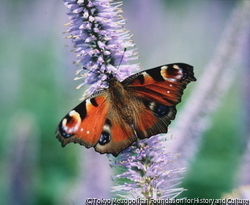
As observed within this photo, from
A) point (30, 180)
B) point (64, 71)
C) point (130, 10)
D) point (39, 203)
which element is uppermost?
point (130, 10)

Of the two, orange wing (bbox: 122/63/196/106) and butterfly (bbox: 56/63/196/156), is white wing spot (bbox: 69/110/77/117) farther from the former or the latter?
orange wing (bbox: 122/63/196/106)

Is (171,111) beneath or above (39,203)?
above

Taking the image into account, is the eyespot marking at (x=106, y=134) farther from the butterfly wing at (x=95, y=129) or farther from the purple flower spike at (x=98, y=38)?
the purple flower spike at (x=98, y=38)

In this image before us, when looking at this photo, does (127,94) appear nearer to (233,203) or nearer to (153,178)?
(153,178)

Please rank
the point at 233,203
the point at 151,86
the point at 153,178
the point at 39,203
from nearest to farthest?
the point at 233,203, the point at 153,178, the point at 151,86, the point at 39,203

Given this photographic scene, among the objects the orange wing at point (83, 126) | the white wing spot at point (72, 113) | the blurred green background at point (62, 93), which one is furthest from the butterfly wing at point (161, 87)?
the blurred green background at point (62, 93)

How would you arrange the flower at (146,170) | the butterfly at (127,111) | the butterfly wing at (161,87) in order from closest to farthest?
the flower at (146,170) < the butterfly at (127,111) < the butterfly wing at (161,87)

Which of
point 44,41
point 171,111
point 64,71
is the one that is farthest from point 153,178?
point 44,41
